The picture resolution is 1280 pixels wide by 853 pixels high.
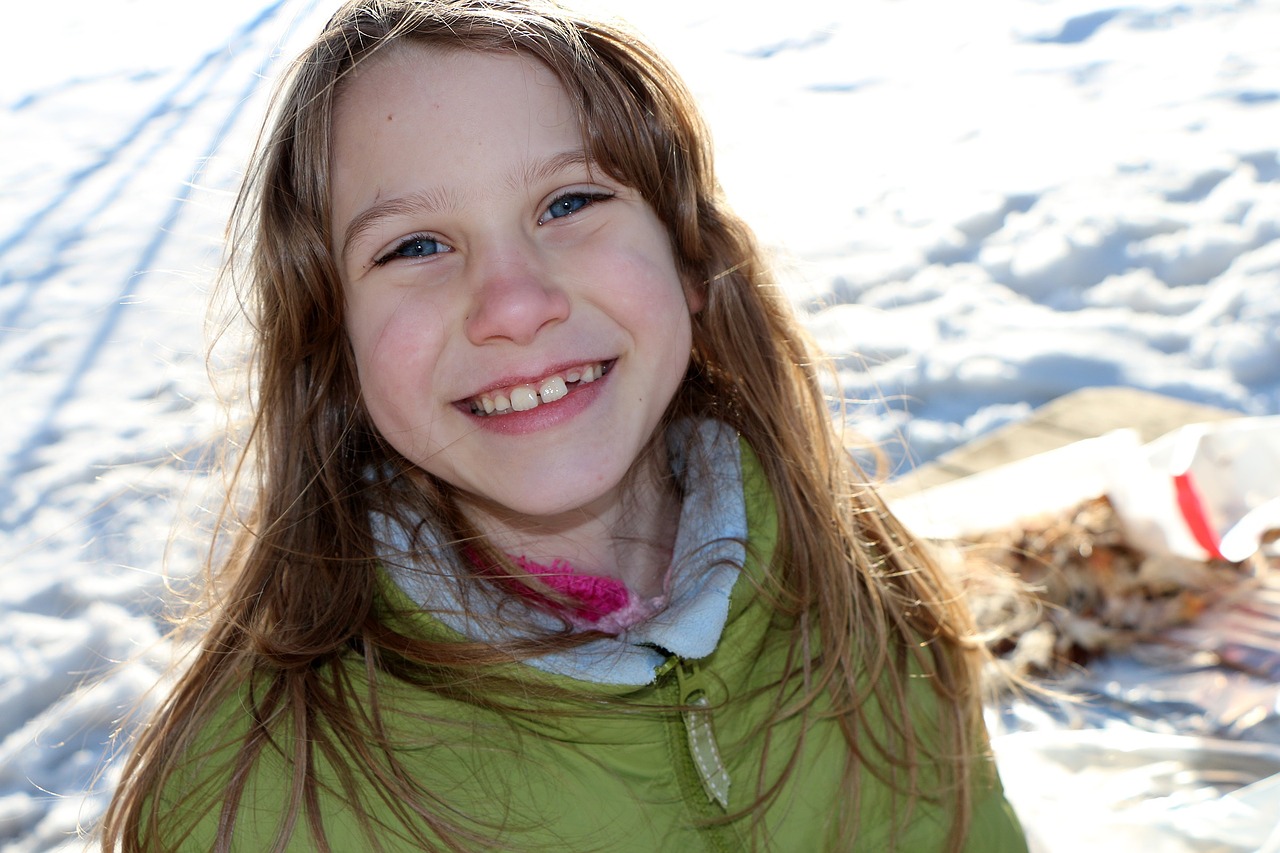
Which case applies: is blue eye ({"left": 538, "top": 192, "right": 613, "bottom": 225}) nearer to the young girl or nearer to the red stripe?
the young girl

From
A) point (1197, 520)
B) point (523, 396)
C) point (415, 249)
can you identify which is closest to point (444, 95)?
point (415, 249)

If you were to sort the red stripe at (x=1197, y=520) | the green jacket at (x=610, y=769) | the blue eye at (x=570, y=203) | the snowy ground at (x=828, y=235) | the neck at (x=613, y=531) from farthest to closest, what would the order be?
the snowy ground at (x=828, y=235) → the red stripe at (x=1197, y=520) → the neck at (x=613, y=531) → the blue eye at (x=570, y=203) → the green jacket at (x=610, y=769)

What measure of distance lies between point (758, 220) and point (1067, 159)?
7.96ft

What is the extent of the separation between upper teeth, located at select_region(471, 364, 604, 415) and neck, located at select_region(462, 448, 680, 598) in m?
0.15

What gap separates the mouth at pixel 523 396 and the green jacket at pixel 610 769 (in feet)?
0.64

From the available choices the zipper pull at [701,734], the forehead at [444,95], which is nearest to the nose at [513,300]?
the forehead at [444,95]

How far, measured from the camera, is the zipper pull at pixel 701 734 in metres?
1.18

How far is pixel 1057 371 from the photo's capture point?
2678 mm

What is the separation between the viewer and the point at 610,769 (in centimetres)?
116

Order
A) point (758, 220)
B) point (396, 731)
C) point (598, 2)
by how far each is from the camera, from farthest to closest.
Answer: point (758, 220) < point (598, 2) < point (396, 731)

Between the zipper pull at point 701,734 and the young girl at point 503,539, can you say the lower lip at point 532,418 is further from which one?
the zipper pull at point 701,734

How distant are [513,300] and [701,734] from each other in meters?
0.45

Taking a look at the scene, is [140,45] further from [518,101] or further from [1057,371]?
[518,101]

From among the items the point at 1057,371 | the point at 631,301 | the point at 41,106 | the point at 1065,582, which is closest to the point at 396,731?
the point at 631,301
